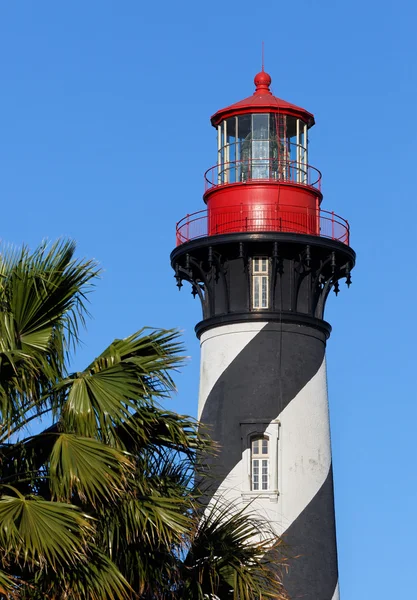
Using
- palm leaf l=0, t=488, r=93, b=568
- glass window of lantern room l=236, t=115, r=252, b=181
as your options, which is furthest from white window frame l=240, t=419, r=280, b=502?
palm leaf l=0, t=488, r=93, b=568

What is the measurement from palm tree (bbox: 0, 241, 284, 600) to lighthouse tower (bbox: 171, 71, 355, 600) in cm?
1012

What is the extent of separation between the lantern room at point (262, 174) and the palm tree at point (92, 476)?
11.9 metres

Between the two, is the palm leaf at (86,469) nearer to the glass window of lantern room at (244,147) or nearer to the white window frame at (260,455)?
the white window frame at (260,455)

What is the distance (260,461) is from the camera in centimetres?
2555

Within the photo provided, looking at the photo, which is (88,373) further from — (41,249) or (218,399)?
(218,399)

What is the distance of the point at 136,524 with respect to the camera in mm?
13727

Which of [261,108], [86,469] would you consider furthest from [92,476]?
[261,108]

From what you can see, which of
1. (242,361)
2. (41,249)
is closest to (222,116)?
(242,361)

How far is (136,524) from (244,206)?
1357 cm

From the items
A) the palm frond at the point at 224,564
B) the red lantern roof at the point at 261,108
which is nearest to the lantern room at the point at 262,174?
the red lantern roof at the point at 261,108

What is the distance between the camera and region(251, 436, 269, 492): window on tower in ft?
83.4

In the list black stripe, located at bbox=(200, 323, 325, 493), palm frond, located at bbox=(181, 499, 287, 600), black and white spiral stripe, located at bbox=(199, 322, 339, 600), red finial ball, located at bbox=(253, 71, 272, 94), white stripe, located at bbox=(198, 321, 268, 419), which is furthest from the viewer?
red finial ball, located at bbox=(253, 71, 272, 94)

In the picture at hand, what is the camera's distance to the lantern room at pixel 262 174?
26562 mm

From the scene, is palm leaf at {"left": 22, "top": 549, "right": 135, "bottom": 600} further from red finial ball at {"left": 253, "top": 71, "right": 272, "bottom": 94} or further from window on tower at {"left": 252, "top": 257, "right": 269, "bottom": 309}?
red finial ball at {"left": 253, "top": 71, "right": 272, "bottom": 94}
